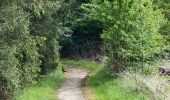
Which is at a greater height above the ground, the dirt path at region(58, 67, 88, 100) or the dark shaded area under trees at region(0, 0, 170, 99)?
the dark shaded area under trees at region(0, 0, 170, 99)

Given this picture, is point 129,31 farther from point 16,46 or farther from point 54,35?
point 16,46

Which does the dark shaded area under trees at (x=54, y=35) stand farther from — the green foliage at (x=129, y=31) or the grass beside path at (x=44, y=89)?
the grass beside path at (x=44, y=89)

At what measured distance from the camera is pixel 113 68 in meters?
30.2

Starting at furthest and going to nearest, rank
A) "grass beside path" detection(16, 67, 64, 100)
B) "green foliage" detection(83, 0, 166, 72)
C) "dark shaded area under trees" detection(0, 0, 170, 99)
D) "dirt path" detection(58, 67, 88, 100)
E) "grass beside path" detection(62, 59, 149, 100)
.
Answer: "green foliage" detection(83, 0, 166, 72), "dirt path" detection(58, 67, 88, 100), "grass beside path" detection(16, 67, 64, 100), "grass beside path" detection(62, 59, 149, 100), "dark shaded area under trees" detection(0, 0, 170, 99)

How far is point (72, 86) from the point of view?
29453mm

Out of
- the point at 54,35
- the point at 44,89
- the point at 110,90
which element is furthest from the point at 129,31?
the point at 44,89

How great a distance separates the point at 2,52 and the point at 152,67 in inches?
468

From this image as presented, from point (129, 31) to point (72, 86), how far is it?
5123 mm

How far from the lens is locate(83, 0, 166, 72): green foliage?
91.0 feet

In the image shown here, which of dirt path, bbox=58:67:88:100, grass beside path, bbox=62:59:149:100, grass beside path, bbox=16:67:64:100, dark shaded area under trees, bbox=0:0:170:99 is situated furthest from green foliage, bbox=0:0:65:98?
grass beside path, bbox=62:59:149:100

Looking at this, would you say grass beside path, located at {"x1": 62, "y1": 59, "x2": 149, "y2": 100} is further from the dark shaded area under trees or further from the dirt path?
the dark shaded area under trees

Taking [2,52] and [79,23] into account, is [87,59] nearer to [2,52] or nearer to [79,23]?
[79,23]

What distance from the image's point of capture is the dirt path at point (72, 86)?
24.2 metres

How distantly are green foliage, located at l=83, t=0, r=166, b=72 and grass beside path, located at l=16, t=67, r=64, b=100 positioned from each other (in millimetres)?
4205
